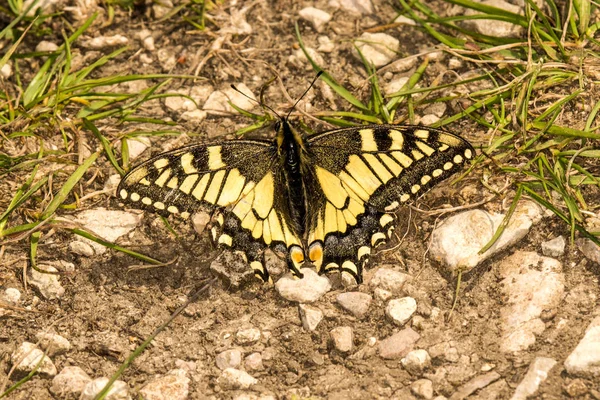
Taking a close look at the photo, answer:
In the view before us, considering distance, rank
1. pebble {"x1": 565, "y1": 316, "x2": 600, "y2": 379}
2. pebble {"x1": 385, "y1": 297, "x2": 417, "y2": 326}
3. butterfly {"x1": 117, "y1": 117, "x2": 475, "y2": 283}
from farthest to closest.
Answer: butterfly {"x1": 117, "y1": 117, "x2": 475, "y2": 283}, pebble {"x1": 385, "y1": 297, "x2": 417, "y2": 326}, pebble {"x1": 565, "y1": 316, "x2": 600, "y2": 379}

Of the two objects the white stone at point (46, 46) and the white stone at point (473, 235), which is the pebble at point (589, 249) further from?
the white stone at point (46, 46)

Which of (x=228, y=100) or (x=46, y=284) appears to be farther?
(x=228, y=100)

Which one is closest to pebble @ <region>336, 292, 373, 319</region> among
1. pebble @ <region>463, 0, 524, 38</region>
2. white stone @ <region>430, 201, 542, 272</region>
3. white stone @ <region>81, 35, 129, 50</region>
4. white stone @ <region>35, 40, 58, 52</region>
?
white stone @ <region>430, 201, 542, 272</region>

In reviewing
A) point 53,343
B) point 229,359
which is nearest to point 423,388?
point 229,359

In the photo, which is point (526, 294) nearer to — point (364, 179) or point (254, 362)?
point (364, 179)

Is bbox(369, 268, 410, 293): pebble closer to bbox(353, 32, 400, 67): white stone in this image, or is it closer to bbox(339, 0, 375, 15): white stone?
bbox(353, 32, 400, 67): white stone

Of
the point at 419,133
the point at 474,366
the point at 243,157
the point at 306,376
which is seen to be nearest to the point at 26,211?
the point at 243,157
